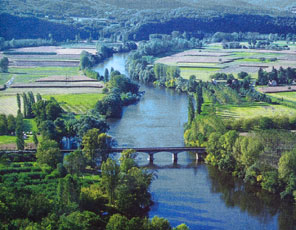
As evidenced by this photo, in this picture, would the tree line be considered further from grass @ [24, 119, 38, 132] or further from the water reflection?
grass @ [24, 119, 38, 132]

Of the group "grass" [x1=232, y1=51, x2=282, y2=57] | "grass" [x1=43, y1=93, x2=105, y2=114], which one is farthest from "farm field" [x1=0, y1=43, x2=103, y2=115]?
"grass" [x1=232, y1=51, x2=282, y2=57]

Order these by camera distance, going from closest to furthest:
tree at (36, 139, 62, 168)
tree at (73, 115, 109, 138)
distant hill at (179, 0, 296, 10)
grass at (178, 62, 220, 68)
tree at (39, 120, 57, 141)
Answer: tree at (36, 139, 62, 168), tree at (39, 120, 57, 141), tree at (73, 115, 109, 138), grass at (178, 62, 220, 68), distant hill at (179, 0, 296, 10)

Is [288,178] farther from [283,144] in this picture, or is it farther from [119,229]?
[119,229]

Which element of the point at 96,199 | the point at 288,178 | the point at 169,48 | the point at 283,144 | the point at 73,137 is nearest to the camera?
the point at 96,199

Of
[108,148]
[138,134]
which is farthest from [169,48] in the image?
[108,148]

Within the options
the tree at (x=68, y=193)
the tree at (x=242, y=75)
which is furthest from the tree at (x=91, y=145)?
the tree at (x=242, y=75)

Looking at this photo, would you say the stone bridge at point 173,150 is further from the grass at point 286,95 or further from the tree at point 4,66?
the tree at point 4,66

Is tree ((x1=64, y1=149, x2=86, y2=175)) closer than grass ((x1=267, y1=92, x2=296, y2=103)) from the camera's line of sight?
Yes
